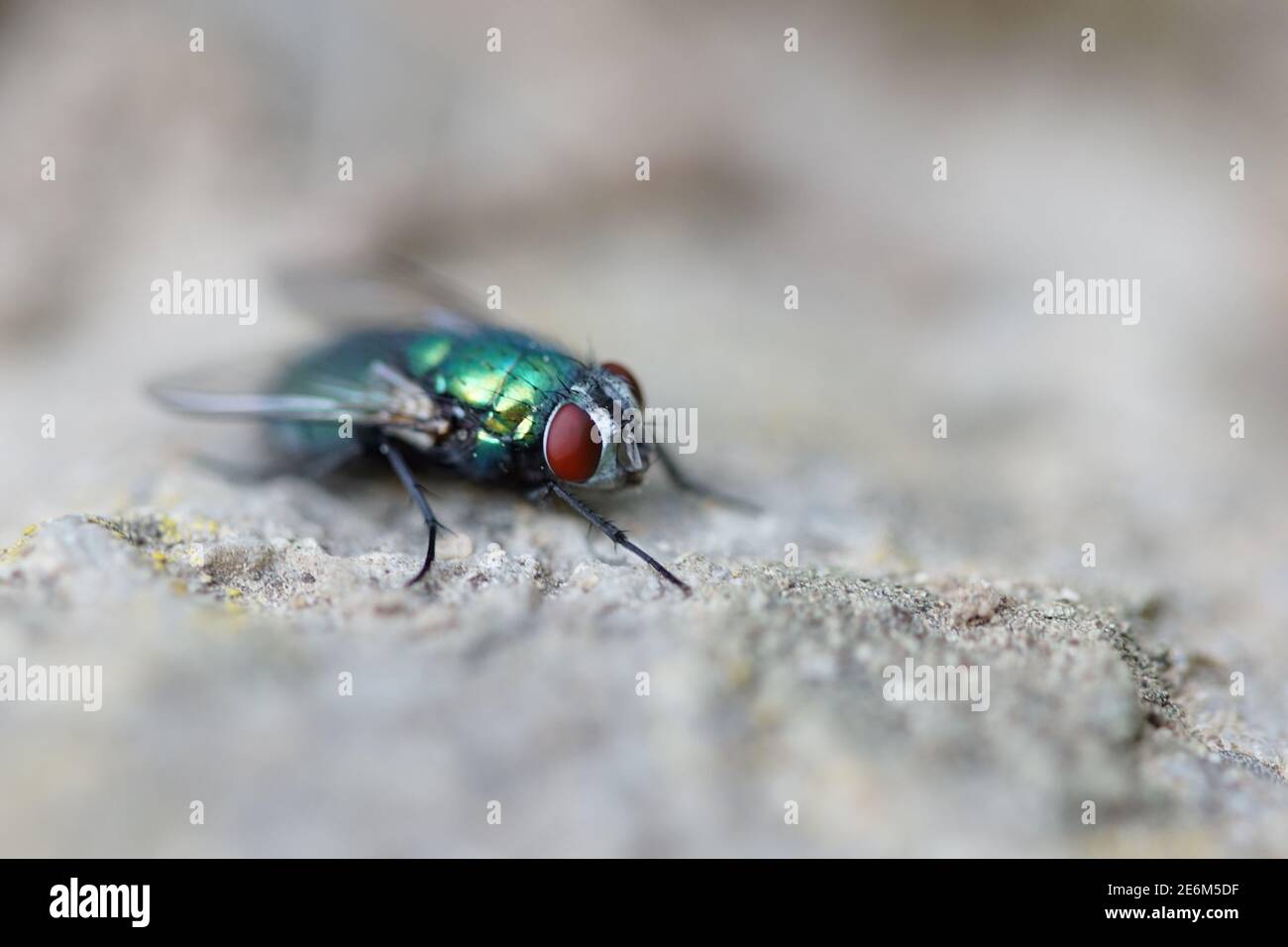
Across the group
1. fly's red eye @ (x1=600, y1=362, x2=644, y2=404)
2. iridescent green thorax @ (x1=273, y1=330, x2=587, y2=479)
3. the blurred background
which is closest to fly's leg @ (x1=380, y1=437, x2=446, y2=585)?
iridescent green thorax @ (x1=273, y1=330, x2=587, y2=479)

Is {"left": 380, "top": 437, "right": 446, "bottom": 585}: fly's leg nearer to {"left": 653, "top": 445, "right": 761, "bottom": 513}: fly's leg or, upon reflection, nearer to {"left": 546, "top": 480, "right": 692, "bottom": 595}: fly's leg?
{"left": 546, "top": 480, "right": 692, "bottom": 595}: fly's leg

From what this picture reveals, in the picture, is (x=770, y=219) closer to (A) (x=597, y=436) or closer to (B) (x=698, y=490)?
(B) (x=698, y=490)

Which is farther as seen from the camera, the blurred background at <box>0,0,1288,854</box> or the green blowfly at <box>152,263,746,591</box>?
the blurred background at <box>0,0,1288,854</box>

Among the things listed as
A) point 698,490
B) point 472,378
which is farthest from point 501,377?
point 698,490

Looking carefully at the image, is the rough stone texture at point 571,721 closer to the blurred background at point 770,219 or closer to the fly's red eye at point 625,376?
the fly's red eye at point 625,376

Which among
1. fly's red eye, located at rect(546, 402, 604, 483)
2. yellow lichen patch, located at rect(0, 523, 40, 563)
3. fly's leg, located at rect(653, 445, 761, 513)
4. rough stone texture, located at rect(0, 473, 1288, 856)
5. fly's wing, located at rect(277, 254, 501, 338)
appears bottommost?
rough stone texture, located at rect(0, 473, 1288, 856)

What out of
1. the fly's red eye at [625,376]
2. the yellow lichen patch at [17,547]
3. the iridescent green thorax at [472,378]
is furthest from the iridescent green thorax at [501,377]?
the yellow lichen patch at [17,547]

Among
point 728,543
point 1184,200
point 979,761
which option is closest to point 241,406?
point 728,543
